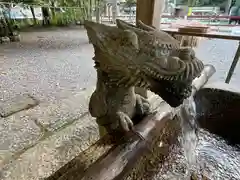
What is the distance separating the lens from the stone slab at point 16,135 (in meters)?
1.14

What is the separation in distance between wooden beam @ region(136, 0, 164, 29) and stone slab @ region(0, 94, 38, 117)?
120 cm

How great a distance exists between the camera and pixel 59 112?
1564 millimetres

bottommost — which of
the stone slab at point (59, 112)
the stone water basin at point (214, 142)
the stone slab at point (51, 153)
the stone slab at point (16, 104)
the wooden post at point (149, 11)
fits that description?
the stone slab at point (16, 104)

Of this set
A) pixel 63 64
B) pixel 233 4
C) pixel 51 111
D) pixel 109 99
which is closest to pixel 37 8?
pixel 63 64

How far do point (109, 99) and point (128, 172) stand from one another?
24 cm

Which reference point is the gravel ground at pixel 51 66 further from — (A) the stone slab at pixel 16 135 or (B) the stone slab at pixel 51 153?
(B) the stone slab at pixel 51 153

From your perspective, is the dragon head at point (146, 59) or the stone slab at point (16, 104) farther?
the stone slab at point (16, 104)

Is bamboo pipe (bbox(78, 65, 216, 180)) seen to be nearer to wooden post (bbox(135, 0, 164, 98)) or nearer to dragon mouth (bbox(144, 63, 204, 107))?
dragon mouth (bbox(144, 63, 204, 107))

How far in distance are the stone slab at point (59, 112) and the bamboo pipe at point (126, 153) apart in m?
0.85

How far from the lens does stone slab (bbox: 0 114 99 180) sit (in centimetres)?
93

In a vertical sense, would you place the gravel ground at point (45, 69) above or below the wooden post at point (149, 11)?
below

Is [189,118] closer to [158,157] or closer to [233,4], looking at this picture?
[158,157]

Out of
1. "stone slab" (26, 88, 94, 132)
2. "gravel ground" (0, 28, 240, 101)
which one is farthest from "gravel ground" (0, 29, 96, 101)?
"stone slab" (26, 88, 94, 132)

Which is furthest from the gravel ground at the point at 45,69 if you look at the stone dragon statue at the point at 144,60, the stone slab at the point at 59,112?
the stone dragon statue at the point at 144,60
